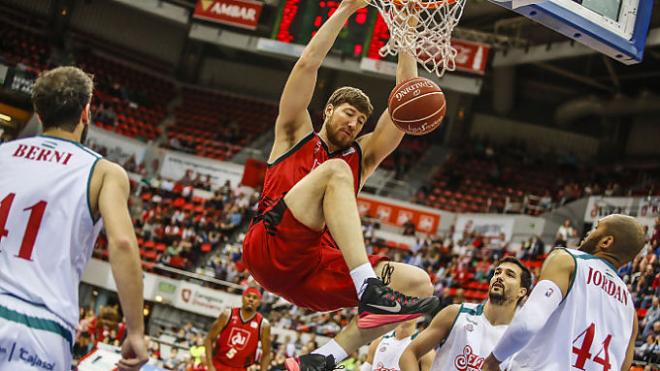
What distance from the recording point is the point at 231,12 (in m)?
21.4

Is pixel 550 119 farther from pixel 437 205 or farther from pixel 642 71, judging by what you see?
pixel 437 205

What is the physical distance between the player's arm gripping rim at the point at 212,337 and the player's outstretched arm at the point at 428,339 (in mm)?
2990

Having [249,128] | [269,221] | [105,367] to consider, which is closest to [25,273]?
[269,221]

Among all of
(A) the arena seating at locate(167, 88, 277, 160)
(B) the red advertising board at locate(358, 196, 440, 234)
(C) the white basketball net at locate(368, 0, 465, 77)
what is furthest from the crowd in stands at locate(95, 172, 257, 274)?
(C) the white basketball net at locate(368, 0, 465, 77)

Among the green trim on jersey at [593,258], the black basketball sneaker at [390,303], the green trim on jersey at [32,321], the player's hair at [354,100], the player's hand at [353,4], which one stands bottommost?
the green trim on jersey at [32,321]

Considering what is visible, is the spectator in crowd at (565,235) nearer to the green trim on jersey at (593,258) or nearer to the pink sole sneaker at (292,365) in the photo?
the green trim on jersey at (593,258)

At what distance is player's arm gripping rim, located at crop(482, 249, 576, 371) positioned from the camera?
12.4 feet

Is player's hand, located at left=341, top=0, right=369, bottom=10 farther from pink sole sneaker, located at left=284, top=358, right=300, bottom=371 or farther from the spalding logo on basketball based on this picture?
pink sole sneaker, located at left=284, top=358, right=300, bottom=371

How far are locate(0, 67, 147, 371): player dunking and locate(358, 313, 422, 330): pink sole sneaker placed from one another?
1.35 meters

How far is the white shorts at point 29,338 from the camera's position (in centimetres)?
281

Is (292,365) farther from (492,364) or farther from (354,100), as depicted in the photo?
(354,100)

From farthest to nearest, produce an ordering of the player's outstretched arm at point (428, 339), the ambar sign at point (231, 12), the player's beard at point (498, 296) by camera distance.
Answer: the ambar sign at point (231, 12)
the player's beard at point (498, 296)
the player's outstretched arm at point (428, 339)

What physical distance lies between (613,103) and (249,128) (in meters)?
11.9

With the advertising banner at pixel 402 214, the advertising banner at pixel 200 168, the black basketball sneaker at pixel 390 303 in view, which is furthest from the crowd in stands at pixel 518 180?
the black basketball sneaker at pixel 390 303
